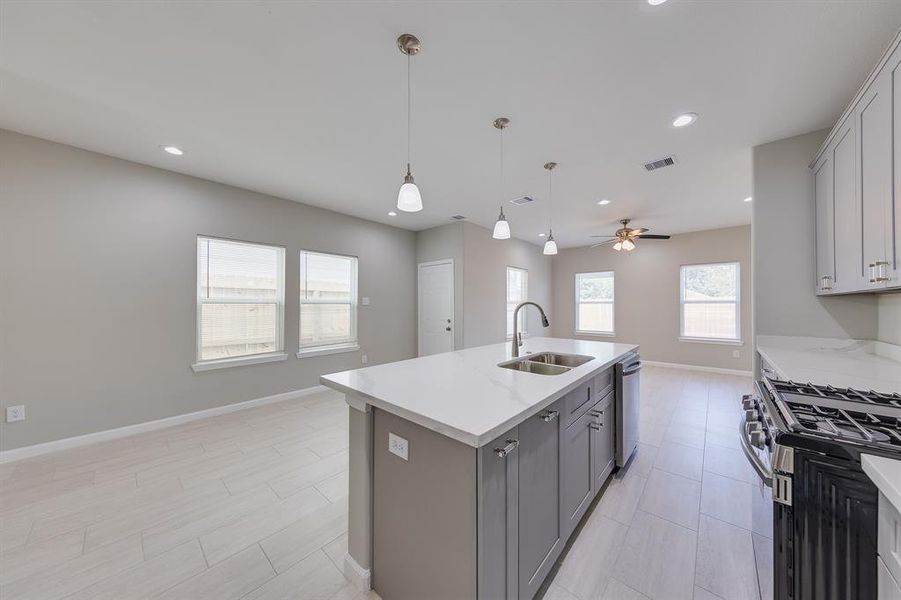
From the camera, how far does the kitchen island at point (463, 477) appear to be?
3.57 feet

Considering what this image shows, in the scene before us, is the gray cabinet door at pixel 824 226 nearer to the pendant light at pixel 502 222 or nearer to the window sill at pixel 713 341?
the pendant light at pixel 502 222

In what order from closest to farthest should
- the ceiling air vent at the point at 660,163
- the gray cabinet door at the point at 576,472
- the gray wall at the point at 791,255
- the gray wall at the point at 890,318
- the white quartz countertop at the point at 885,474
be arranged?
the white quartz countertop at the point at 885,474, the gray cabinet door at the point at 576,472, the gray wall at the point at 890,318, the gray wall at the point at 791,255, the ceiling air vent at the point at 660,163

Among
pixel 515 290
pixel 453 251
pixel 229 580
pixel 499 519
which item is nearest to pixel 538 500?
pixel 499 519

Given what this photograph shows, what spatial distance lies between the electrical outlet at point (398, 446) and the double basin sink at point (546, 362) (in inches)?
37.3

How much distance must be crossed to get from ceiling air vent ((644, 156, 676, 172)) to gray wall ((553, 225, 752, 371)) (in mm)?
3730

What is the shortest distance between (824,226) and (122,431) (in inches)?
249

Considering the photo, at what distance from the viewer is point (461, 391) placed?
1455 mm

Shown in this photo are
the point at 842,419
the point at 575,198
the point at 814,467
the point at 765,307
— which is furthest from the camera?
the point at 575,198

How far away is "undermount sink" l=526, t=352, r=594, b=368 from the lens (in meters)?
2.35

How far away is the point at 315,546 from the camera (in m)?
1.75

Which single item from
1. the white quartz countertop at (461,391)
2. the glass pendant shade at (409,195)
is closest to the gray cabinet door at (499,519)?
the white quartz countertop at (461,391)

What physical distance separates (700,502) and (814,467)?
5.27ft

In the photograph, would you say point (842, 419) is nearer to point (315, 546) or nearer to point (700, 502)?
point (700, 502)

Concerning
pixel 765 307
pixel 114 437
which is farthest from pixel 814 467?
pixel 114 437
